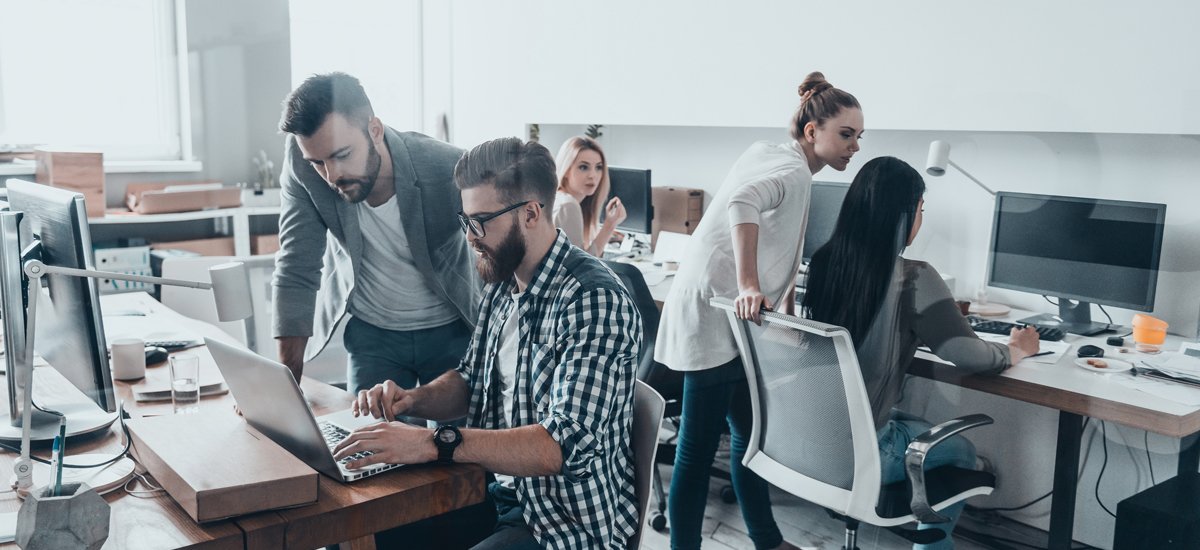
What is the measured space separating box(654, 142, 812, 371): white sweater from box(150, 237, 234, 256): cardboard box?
2.24 m

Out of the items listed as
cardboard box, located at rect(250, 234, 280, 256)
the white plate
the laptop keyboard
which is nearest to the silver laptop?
the laptop keyboard

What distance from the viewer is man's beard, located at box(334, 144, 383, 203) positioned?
6.18ft

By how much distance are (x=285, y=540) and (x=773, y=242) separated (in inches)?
45.6

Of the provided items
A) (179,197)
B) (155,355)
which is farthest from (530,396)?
(179,197)

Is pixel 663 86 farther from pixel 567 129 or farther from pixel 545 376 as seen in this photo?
pixel 545 376

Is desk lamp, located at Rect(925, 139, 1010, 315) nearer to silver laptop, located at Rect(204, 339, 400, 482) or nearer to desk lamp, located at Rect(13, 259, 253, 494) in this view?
silver laptop, located at Rect(204, 339, 400, 482)

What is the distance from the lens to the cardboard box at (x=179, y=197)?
11.1ft

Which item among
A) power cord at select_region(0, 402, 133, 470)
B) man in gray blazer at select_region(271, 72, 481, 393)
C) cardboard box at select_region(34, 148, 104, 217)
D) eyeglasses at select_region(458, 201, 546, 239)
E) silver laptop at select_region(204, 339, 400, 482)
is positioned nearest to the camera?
silver laptop at select_region(204, 339, 400, 482)

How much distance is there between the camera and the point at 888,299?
172cm

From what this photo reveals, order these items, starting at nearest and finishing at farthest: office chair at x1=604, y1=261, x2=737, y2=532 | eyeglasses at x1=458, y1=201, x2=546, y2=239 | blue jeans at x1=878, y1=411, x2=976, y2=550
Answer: eyeglasses at x1=458, y1=201, x2=546, y2=239
blue jeans at x1=878, y1=411, x2=976, y2=550
office chair at x1=604, y1=261, x2=737, y2=532

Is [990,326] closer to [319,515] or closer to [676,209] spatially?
[676,209]

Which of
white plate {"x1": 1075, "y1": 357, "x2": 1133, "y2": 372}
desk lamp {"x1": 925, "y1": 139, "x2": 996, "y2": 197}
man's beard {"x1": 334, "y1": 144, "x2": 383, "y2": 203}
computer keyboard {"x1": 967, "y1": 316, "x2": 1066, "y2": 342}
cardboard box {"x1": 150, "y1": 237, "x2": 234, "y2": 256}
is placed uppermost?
desk lamp {"x1": 925, "y1": 139, "x2": 996, "y2": 197}

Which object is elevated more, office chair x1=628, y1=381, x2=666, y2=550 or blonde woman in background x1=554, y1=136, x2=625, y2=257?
blonde woman in background x1=554, y1=136, x2=625, y2=257

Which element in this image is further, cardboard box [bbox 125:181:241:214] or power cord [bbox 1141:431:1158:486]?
cardboard box [bbox 125:181:241:214]
